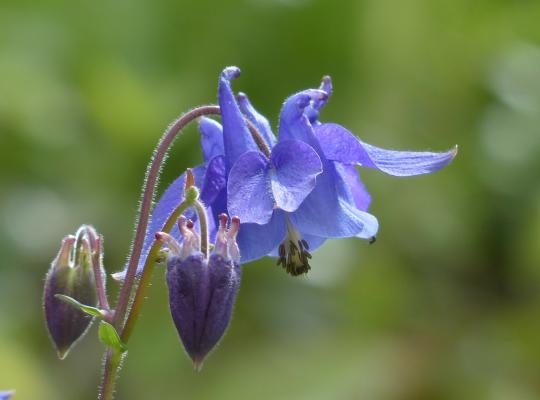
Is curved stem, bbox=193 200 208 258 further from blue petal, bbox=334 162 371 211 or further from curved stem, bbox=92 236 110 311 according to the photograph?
blue petal, bbox=334 162 371 211

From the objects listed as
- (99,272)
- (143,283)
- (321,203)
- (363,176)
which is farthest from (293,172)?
(363,176)

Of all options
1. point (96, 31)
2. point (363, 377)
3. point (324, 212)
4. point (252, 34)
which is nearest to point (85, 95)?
point (96, 31)

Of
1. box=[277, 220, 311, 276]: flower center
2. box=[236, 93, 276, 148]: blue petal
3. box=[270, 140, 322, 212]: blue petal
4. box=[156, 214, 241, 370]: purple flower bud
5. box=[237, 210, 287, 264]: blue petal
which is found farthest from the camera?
box=[236, 93, 276, 148]: blue petal

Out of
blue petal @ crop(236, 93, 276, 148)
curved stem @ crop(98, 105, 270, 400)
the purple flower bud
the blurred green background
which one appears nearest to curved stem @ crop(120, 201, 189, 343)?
curved stem @ crop(98, 105, 270, 400)

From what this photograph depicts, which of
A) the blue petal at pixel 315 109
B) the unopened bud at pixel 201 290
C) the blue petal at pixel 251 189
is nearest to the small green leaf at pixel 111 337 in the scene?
the unopened bud at pixel 201 290

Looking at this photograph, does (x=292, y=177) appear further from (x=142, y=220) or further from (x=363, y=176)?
(x=363, y=176)

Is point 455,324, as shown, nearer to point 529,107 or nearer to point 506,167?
point 506,167

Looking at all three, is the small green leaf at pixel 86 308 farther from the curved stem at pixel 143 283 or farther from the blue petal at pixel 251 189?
the blue petal at pixel 251 189
